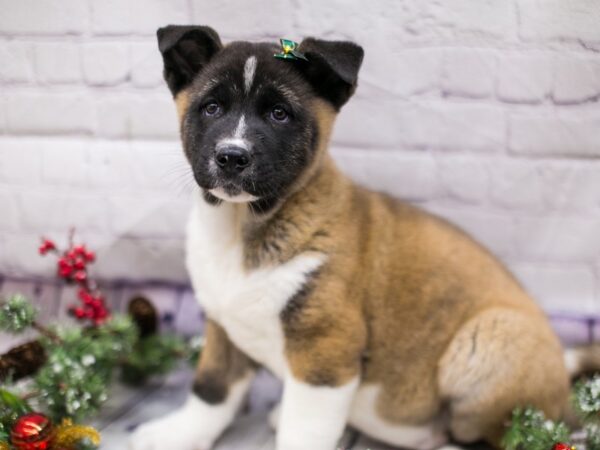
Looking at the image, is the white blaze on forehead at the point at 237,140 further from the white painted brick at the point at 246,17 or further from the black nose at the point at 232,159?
the white painted brick at the point at 246,17

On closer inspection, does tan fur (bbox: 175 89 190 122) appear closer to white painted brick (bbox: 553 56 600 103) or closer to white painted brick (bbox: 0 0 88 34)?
white painted brick (bbox: 0 0 88 34)

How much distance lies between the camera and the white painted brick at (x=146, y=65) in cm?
245

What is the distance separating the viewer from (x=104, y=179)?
2727mm

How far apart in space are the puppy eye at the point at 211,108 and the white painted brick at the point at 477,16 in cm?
88

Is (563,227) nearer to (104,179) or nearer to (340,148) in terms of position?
(340,148)

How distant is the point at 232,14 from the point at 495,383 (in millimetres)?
1572

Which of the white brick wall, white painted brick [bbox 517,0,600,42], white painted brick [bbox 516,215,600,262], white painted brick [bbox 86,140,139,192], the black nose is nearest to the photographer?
the black nose

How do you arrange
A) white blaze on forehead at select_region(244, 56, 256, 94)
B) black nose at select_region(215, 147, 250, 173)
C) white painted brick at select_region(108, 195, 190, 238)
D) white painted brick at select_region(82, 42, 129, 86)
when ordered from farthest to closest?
white painted brick at select_region(108, 195, 190, 238) → white painted brick at select_region(82, 42, 129, 86) → white blaze on forehead at select_region(244, 56, 256, 94) → black nose at select_region(215, 147, 250, 173)

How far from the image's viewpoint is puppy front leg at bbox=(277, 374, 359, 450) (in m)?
2.06

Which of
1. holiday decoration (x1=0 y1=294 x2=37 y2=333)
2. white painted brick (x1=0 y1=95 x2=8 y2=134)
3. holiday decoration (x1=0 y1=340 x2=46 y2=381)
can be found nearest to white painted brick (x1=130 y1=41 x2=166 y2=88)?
white painted brick (x1=0 y1=95 x2=8 y2=134)

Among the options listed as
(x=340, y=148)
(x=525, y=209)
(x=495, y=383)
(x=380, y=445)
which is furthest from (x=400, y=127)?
(x=380, y=445)

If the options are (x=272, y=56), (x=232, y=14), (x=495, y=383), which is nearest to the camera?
(x=272, y=56)

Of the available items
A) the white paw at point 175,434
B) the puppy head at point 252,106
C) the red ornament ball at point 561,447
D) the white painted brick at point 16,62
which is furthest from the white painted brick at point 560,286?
the white painted brick at point 16,62

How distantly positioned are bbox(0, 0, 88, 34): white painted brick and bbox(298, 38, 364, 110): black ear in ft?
3.10
